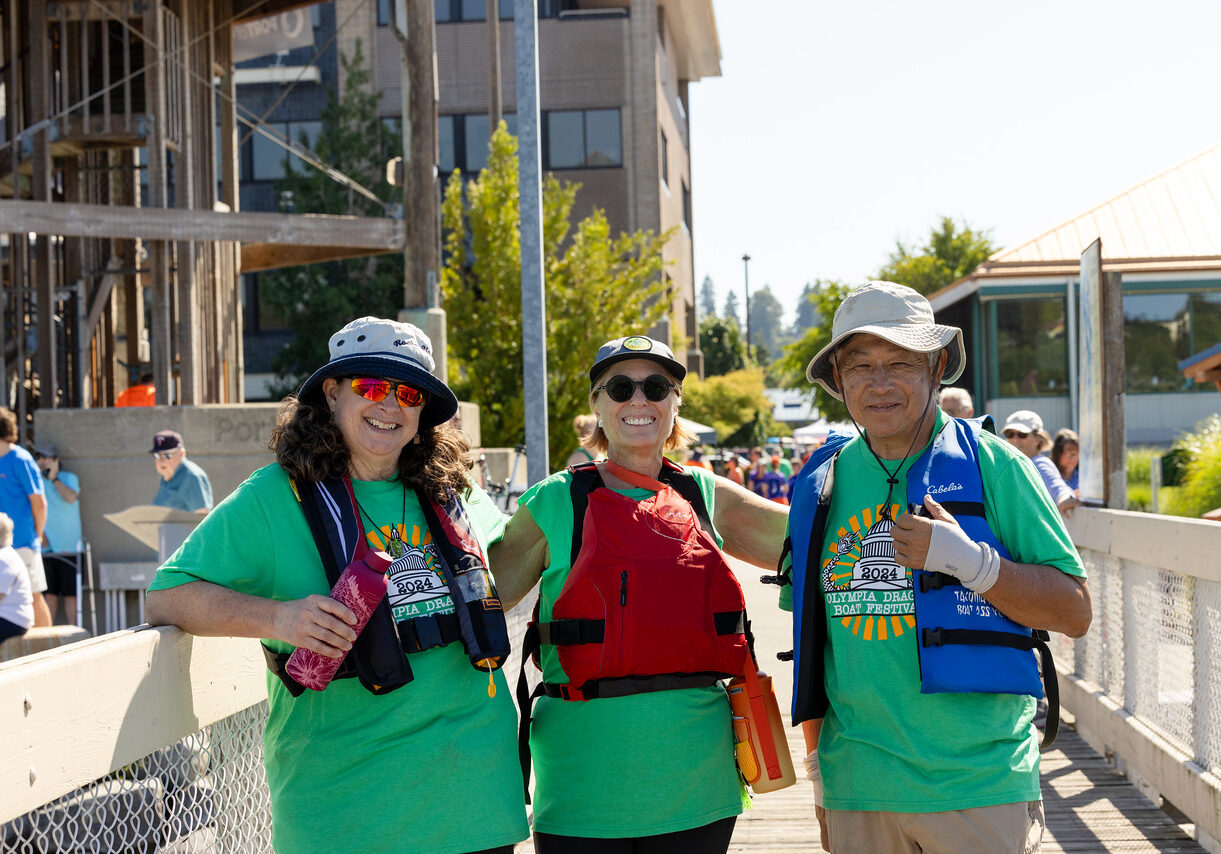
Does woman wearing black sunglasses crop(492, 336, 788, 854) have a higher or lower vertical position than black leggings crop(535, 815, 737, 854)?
higher

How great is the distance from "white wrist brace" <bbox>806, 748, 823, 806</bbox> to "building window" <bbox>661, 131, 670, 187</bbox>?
3407 centimetres

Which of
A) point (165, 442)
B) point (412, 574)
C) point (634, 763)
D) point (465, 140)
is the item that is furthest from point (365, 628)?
point (465, 140)

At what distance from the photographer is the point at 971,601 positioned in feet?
9.67

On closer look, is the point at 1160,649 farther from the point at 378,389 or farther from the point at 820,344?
the point at 820,344

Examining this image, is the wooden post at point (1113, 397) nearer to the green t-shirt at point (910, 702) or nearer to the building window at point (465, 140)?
the green t-shirt at point (910, 702)

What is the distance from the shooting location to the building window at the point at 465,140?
111 ft

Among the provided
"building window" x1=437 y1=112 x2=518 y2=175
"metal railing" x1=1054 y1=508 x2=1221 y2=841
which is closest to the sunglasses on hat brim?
"metal railing" x1=1054 y1=508 x2=1221 y2=841

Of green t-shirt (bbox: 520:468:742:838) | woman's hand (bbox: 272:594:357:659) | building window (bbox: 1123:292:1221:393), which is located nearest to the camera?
woman's hand (bbox: 272:594:357:659)

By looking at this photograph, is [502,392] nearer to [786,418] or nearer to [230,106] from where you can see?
[230,106]

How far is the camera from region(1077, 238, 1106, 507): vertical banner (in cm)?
820

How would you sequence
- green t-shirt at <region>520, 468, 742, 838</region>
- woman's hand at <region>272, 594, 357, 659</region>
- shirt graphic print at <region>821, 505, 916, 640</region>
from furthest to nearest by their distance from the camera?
green t-shirt at <region>520, 468, 742, 838</region>
shirt graphic print at <region>821, 505, 916, 640</region>
woman's hand at <region>272, 594, 357, 659</region>

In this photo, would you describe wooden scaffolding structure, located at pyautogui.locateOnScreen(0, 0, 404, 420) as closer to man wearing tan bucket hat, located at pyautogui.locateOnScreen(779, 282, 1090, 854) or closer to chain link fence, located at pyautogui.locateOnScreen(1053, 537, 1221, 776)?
chain link fence, located at pyautogui.locateOnScreen(1053, 537, 1221, 776)

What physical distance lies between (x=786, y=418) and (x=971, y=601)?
99995 mm

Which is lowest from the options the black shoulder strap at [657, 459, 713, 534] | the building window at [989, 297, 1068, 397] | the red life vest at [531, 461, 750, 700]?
the red life vest at [531, 461, 750, 700]
